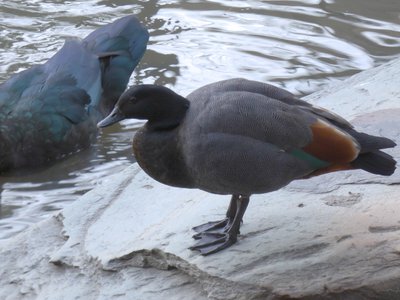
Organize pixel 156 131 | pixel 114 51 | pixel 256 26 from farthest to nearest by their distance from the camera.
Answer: pixel 256 26 → pixel 114 51 → pixel 156 131

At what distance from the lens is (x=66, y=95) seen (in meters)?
7.48

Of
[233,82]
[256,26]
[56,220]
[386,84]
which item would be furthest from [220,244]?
[256,26]

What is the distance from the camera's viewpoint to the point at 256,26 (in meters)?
9.47

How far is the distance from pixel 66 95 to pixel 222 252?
3.45 m

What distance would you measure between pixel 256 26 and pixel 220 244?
5363 mm

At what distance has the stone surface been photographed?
4008 millimetres

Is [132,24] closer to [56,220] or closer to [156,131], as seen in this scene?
[56,220]

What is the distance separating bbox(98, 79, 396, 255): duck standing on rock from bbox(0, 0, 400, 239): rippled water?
8.85 feet

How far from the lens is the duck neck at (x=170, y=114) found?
4230 mm

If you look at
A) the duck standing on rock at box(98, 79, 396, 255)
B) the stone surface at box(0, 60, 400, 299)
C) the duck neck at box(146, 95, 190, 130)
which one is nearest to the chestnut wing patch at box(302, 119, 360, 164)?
the duck standing on rock at box(98, 79, 396, 255)

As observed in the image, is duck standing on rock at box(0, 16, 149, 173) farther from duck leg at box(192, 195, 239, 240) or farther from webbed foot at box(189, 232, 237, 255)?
webbed foot at box(189, 232, 237, 255)

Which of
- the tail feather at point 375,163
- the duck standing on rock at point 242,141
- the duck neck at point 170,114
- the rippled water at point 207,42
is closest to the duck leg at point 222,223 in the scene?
the duck standing on rock at point 242,141

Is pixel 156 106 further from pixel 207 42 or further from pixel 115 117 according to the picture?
pixel 207 42

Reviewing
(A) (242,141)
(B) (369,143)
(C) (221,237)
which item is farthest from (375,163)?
(C) (221,237)
